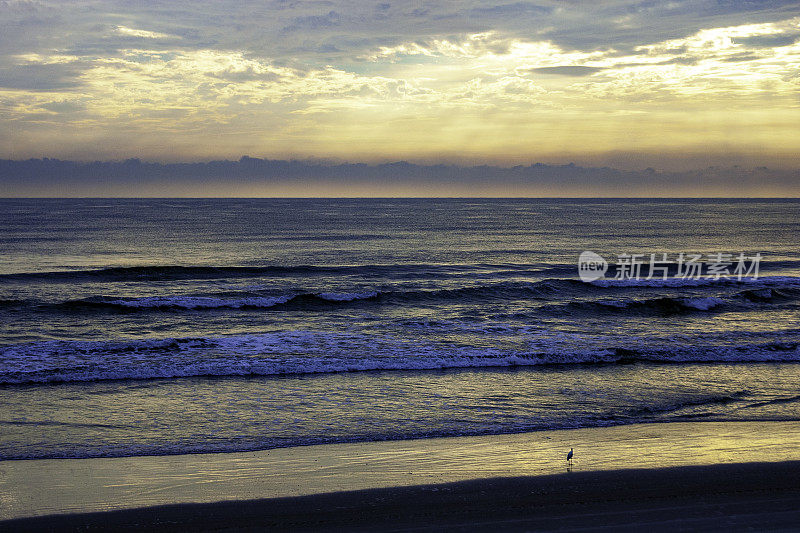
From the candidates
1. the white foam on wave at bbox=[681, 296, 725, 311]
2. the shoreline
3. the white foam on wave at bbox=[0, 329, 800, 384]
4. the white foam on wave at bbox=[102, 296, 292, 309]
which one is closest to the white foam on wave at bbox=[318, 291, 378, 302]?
the white foam on wave at bbox=[102, 296, 292, 309]

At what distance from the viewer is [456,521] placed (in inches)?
258

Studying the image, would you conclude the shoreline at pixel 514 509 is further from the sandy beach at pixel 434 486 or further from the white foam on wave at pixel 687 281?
the white foam on wave at pixel 687 281

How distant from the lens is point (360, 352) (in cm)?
1559

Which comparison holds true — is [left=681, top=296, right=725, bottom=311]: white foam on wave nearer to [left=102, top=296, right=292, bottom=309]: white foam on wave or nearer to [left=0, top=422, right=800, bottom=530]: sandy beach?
[left=0, top=422, right=800, bottom=530]: sandy beach

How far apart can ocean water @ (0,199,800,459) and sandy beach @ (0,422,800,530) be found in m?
0.81

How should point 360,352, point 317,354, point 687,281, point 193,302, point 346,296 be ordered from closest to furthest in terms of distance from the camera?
point 317,354 → point 360,352 → point 193,302 → point 346,296 → point 687,281

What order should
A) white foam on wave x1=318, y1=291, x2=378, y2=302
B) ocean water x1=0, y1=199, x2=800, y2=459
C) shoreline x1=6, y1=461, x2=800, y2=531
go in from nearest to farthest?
shoreline x1=6, y1=461, x2=800, y2=531
ocean water x1=0, y1=199, x2=800, y2=459
white foam on wave x1=318, y1=291, x2=378, y2=302

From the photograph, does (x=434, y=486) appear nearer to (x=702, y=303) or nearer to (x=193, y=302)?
(x=193, y=302)

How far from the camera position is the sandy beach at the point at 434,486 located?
6566mm

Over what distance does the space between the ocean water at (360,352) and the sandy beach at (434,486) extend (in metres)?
0.81

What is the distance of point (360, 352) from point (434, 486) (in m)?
8.33

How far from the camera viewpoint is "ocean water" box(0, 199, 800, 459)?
402 inches

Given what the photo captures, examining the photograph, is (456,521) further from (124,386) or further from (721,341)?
(721,341)

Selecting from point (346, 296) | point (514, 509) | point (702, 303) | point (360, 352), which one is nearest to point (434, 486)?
point (514, 509)
